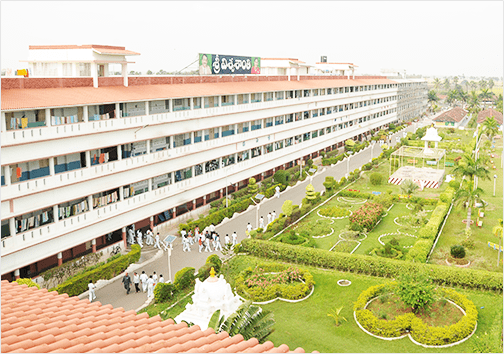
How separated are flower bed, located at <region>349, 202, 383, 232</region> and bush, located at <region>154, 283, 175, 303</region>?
601 inches

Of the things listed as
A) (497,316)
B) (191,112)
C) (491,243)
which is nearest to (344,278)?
(497,316)

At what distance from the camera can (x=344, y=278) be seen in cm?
2834

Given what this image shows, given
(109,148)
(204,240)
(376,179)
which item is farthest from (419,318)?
(376,179)

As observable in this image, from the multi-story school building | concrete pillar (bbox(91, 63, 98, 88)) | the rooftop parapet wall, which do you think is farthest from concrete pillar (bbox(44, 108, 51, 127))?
concrete pillar (bbox(91, 63, 98, 88))

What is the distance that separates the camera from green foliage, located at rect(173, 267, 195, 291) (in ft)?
89.0

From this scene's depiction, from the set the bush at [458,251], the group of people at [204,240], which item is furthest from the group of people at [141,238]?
the bush at [458,251]

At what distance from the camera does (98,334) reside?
12250mm

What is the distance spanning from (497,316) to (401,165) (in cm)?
3802

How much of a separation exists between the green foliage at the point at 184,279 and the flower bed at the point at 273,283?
102 inches

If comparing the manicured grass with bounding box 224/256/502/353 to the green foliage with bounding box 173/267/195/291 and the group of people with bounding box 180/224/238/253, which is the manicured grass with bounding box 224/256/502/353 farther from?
the group of people with bounding box 180/224/238/253

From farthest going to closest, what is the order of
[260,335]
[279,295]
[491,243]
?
[491,243] → [279,295] → [260,335]

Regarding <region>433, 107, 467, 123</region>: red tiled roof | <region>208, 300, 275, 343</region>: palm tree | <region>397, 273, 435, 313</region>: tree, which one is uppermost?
<region>433, 107, 467, 123</region>: red tiled roof

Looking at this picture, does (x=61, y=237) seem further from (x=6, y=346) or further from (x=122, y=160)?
(x=6, y=346)

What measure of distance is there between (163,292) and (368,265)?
1178 centimetres
